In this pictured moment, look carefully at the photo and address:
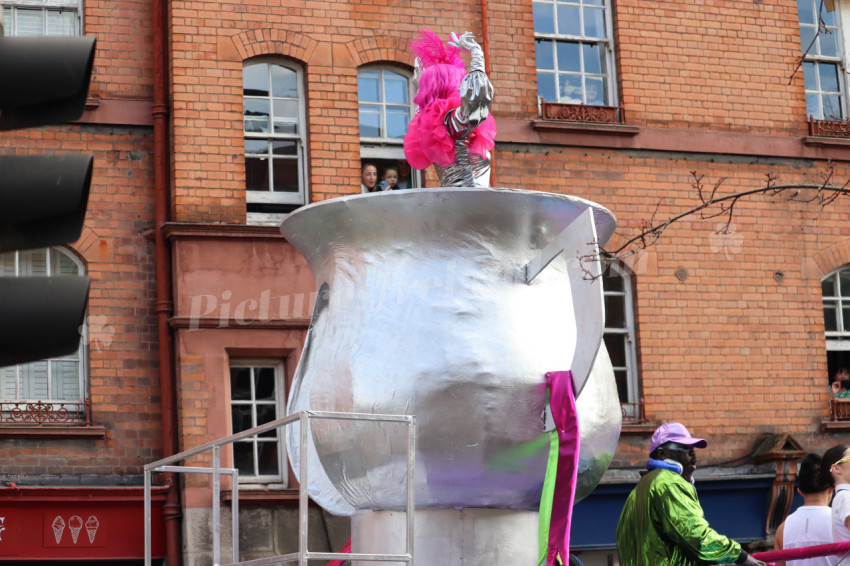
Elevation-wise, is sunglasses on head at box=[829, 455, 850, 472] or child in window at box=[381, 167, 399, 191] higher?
child in window at box=[381, 167, 399, 191]

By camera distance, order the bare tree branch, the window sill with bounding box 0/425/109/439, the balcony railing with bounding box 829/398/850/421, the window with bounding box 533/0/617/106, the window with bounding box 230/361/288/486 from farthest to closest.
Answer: the balcony railing with bounding box 829/398/850/421 < the window with bounding box 533/0/617/106 < the window with bounding box 230/361/288/486 < the window sill with bounding box 0/425/109/439 < the bare tree branch

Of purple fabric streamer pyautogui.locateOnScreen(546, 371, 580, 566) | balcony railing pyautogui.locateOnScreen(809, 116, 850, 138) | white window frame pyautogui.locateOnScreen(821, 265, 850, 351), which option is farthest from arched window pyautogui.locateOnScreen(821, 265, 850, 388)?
purple fabric streamer pyautogui.locateOnScreen(546, 371, 580, 566)

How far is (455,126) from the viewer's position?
5953 mm

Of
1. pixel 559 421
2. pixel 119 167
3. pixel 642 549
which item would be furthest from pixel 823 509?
pixel 119 167

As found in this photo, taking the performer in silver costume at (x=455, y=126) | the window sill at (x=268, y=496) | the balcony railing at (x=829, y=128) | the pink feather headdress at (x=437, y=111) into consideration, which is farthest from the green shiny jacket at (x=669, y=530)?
the balcony railing at (x=829, y=128)

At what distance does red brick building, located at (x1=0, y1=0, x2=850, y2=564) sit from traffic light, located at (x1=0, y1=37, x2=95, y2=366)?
27.1ft

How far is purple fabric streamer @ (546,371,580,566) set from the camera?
531 cm

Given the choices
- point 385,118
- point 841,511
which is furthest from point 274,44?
point 841,511

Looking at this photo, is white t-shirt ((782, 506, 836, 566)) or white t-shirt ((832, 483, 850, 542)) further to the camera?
white t-shirt ((782, 506, 836, 566))

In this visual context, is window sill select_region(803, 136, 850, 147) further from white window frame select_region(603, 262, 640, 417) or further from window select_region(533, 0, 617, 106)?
white window frame select_region(603, 262, 640, 417)

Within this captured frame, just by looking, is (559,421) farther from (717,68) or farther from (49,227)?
(717,68)

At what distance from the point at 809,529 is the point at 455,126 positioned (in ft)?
8.71

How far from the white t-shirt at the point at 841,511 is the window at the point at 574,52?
734 centimetres

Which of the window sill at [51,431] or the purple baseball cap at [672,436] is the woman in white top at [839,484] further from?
the window sill at [51,431]
